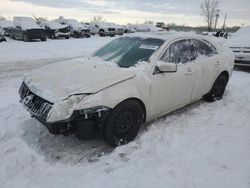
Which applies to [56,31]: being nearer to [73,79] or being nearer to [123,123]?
[73,79]

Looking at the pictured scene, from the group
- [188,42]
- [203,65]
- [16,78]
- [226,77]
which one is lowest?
[16,78]

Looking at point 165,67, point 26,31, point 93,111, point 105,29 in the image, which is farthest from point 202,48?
point 105,29

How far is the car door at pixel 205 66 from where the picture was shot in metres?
5.11

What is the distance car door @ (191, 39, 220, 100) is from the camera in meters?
5.11

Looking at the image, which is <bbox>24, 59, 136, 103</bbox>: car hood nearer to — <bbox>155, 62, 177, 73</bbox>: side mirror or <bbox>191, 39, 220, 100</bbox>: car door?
<bbox>155, 62, 177, 73</bbox>: side mirror

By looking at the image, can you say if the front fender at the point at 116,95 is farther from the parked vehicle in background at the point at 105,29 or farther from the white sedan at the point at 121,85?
the parked vehicle in background at the point at 105,29

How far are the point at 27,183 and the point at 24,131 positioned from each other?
4.72 ft

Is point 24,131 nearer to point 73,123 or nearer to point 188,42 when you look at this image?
point 73,123

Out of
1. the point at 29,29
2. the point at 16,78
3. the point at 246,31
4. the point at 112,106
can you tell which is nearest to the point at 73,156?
the point at 112,106

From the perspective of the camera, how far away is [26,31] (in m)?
19.4

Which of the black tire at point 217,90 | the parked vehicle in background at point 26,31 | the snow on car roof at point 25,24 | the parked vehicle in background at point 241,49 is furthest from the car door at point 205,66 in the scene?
the snow on car roof at point 25,24

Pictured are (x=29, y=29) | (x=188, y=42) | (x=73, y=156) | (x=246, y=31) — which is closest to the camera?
(x=73, y=156)

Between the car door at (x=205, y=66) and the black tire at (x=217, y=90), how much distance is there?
199 millimetres

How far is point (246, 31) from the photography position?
1145 cm
